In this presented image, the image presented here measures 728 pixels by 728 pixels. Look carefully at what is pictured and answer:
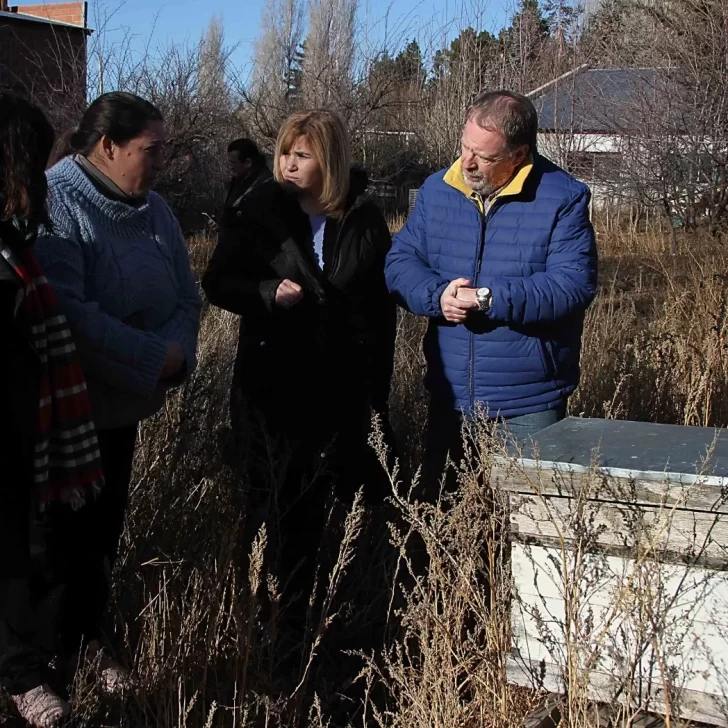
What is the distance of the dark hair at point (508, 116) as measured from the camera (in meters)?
2.89

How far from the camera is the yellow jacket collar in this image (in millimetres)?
2947

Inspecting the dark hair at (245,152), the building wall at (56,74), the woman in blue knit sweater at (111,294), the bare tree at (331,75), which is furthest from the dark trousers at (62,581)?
the bare tree at (331,75)

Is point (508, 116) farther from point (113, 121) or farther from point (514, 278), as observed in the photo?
point (113, 121)

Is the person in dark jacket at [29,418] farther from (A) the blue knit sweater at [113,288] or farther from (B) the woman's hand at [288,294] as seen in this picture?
(B) the woman's hand at [288,294]

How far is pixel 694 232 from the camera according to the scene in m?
11.3

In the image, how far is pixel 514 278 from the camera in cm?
288

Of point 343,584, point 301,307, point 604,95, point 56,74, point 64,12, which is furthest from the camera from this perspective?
point 64,12

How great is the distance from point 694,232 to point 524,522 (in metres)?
10.0

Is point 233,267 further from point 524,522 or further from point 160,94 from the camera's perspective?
point 160,94

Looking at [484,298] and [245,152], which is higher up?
[245,152]

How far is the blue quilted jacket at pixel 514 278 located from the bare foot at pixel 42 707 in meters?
1.51

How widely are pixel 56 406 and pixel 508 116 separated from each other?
64.4 inches

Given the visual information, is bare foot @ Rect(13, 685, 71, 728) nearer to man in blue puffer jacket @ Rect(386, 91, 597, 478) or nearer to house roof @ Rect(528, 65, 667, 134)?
man in blue puffer jacket @ Rect(386, 91, 597, 478)

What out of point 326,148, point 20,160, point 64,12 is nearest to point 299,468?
point 326,148
